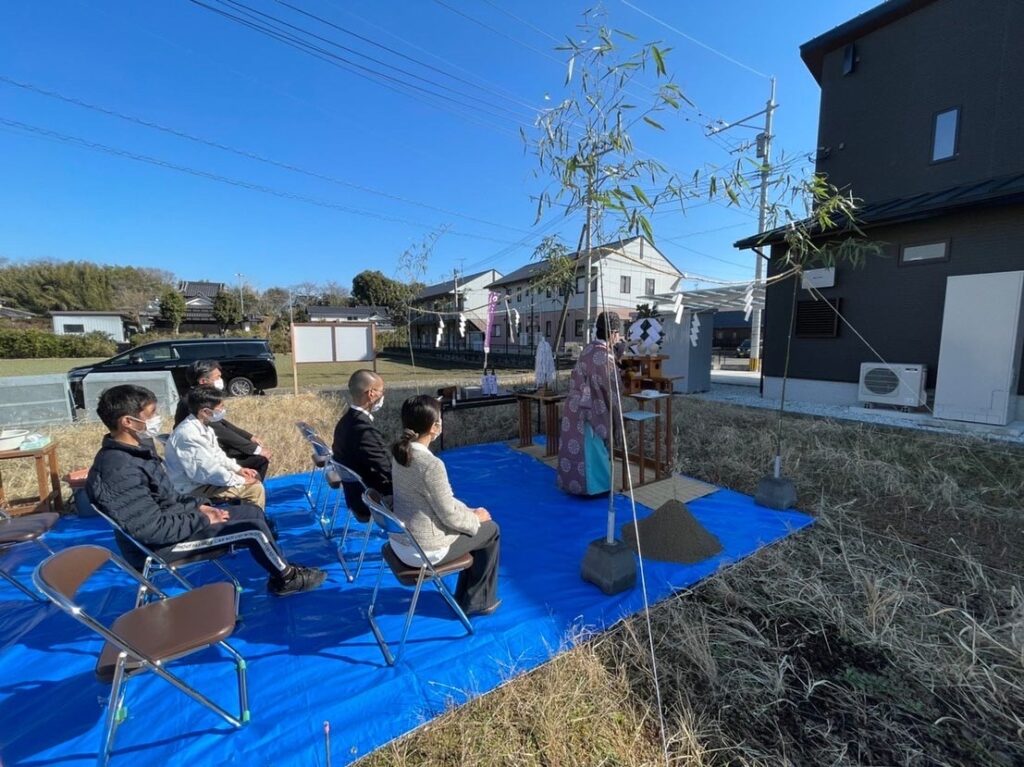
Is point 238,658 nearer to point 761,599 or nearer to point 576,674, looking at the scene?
point 576,674

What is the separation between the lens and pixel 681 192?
6.91 ft

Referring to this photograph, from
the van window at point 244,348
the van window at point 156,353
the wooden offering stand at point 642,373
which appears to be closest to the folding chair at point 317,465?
the wooden offering stand at point 642,373

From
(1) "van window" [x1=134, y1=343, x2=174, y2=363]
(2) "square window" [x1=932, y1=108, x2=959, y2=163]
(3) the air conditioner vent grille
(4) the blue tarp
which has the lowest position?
(4) the blue tarp

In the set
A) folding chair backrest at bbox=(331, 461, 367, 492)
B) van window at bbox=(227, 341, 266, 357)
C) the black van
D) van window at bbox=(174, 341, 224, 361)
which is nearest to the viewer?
folding chair backrest at bbox=(331, 461, 367, 492)

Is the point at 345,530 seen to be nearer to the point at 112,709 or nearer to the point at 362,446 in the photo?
the point at 362,446

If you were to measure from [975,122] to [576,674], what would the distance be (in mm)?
9399

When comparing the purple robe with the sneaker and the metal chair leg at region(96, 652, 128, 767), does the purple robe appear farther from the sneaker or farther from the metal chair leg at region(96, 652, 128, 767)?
the metal chair leg at region(96, 652, 128, 767)

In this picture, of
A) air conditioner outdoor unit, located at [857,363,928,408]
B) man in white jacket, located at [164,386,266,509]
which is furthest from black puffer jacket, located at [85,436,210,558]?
air conditioner outdoor unit, located at [857,363,928,408]

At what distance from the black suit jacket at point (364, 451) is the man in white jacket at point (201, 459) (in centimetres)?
77

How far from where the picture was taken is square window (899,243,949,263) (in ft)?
20.3

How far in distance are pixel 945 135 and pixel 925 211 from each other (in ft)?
5.83

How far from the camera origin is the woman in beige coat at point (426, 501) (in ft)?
6.24

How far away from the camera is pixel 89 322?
94.4 feet

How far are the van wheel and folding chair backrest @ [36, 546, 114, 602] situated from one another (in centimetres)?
912
